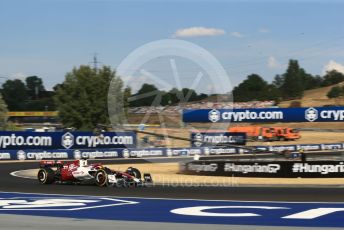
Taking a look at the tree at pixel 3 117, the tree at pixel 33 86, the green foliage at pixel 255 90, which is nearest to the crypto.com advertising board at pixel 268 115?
the tree at pixel 3 117

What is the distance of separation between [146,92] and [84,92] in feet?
154

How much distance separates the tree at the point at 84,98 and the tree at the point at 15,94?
102119 millimetres

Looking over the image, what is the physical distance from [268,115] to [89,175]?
25.8 metres

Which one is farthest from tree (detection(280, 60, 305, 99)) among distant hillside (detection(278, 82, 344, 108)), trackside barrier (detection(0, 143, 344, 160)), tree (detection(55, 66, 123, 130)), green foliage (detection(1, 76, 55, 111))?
trackside barrier (detection(0, 143, 344, 160))

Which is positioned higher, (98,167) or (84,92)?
(84,92)

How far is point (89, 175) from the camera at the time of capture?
59.9 ft

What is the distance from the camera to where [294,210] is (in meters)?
11.0

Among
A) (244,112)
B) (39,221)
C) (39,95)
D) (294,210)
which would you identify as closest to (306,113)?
(244,112)

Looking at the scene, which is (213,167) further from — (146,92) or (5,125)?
(5,125)

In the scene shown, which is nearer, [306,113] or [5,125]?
[306,113]

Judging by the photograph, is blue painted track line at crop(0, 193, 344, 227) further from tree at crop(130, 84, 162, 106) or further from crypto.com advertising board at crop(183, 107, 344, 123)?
crypto.com advertising board at crop(183, 107, 344, 123)

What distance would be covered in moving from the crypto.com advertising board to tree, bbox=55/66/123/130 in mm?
23916

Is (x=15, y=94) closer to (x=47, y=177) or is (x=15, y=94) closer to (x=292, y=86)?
(x=292, y=86)

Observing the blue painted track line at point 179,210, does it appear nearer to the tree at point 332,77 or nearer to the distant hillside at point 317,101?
the distant hillside at point 317,101
